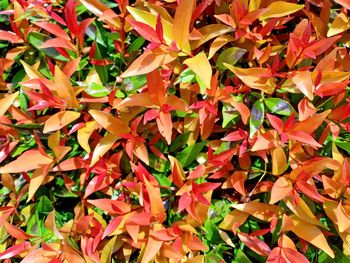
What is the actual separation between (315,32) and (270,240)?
613mm

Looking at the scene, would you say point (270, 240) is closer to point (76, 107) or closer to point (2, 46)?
point (76, 107)

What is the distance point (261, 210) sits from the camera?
1.29 metres

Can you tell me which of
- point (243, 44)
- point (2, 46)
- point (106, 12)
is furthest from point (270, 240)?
point (2, 46)

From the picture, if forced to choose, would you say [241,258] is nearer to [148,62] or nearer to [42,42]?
[148,62]

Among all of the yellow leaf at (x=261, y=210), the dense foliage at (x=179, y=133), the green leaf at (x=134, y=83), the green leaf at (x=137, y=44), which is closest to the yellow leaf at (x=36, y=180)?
the dense foliage at (x=179, y=133)

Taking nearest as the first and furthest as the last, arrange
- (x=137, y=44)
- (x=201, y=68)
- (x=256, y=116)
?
(x=201, y=68) → (x=256, y=116) → (x=137, y=44)

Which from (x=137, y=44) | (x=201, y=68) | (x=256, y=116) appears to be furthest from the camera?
(x=137, y=44)

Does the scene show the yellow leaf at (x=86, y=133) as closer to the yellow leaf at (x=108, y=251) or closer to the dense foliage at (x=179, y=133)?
the dense foliage at (x=179, y=133)

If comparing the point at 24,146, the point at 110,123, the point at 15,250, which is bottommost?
the point at 15,250

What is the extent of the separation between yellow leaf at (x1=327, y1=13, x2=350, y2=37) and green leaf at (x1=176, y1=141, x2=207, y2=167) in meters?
0.47

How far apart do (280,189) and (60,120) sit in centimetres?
60

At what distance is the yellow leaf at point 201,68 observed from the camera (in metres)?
1.14

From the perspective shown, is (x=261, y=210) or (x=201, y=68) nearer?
(x=201, y=68)

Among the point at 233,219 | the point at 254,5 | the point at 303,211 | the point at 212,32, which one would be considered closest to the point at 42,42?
the point at 212,32
